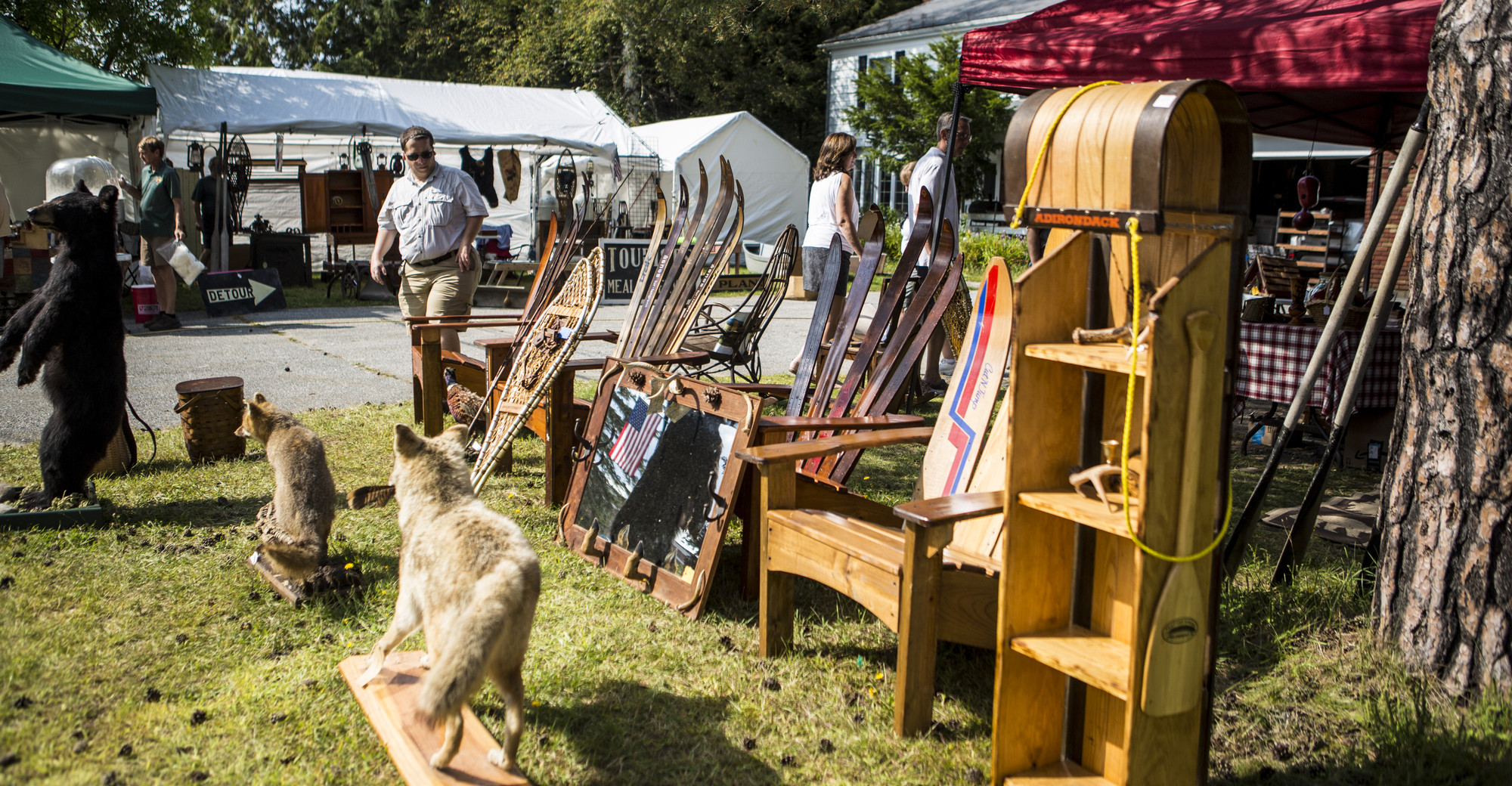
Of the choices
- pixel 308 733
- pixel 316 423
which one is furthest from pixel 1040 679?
pixel 316 423

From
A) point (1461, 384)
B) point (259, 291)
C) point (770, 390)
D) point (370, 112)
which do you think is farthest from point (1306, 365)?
point (370, 112)

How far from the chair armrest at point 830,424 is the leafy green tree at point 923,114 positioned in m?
17.7

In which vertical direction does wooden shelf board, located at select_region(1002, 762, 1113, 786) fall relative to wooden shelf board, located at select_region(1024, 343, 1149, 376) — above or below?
below

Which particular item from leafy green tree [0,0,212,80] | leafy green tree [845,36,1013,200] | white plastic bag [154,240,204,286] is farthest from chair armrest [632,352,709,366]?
leafy green tree [845,36,1013,200]

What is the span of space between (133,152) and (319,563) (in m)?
10.8

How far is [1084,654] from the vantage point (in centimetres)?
220

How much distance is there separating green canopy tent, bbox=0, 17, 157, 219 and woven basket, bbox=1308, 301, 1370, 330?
414 inches

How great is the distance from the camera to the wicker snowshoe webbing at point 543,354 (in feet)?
13.8

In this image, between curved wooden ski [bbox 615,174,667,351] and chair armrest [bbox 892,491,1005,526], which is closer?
chair armrest [bbox 892,491,1005,526]

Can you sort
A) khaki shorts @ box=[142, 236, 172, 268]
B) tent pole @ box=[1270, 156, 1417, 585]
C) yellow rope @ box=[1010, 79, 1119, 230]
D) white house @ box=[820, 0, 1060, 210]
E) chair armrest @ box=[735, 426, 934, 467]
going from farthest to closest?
white house @ box=[820, 0, 1060, 210]
khaki shorts @ box=[142, 236, 172, 268]
tent pole @ box=[1270, 156, 1417, 585]
chair armrest @ box=[735, 426, 934, 467]
yellow rope @ box=[1010, 79, 1119, 230]

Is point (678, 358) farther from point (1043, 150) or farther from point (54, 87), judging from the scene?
point (54, 87)

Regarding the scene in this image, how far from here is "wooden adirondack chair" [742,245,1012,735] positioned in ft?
8.47

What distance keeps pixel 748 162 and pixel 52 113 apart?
40.6 ft

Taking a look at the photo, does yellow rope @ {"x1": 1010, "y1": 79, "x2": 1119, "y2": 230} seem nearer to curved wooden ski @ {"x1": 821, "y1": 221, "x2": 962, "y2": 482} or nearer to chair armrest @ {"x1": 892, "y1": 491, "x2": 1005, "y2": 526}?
chair armrest @ {"x1": 892, "y1": 491, "x2": 1005, "y2": 526}
